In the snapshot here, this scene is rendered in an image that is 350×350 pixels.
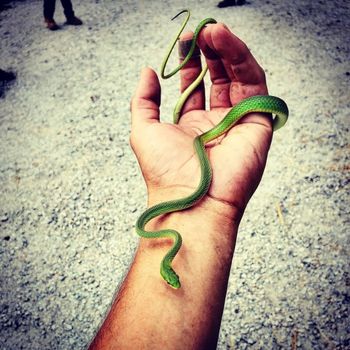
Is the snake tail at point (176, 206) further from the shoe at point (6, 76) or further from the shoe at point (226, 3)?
the shoe at point (226, 3)

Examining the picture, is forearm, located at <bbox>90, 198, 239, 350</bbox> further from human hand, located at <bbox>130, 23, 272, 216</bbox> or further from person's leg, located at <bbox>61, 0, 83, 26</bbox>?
person's leg, located at <bbox>61, 0, 83, 26</bbox>

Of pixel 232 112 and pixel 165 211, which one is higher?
pixel 232 112

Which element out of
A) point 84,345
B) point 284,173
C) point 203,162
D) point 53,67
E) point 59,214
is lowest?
point 84,345

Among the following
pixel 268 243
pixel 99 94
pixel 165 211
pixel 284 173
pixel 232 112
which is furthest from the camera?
pixel 99 94

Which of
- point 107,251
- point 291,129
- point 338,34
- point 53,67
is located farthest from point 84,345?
point 338,34

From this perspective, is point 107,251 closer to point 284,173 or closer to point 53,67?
point 284,173

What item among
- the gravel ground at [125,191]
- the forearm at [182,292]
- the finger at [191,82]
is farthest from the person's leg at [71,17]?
the forearm at [182,292]
